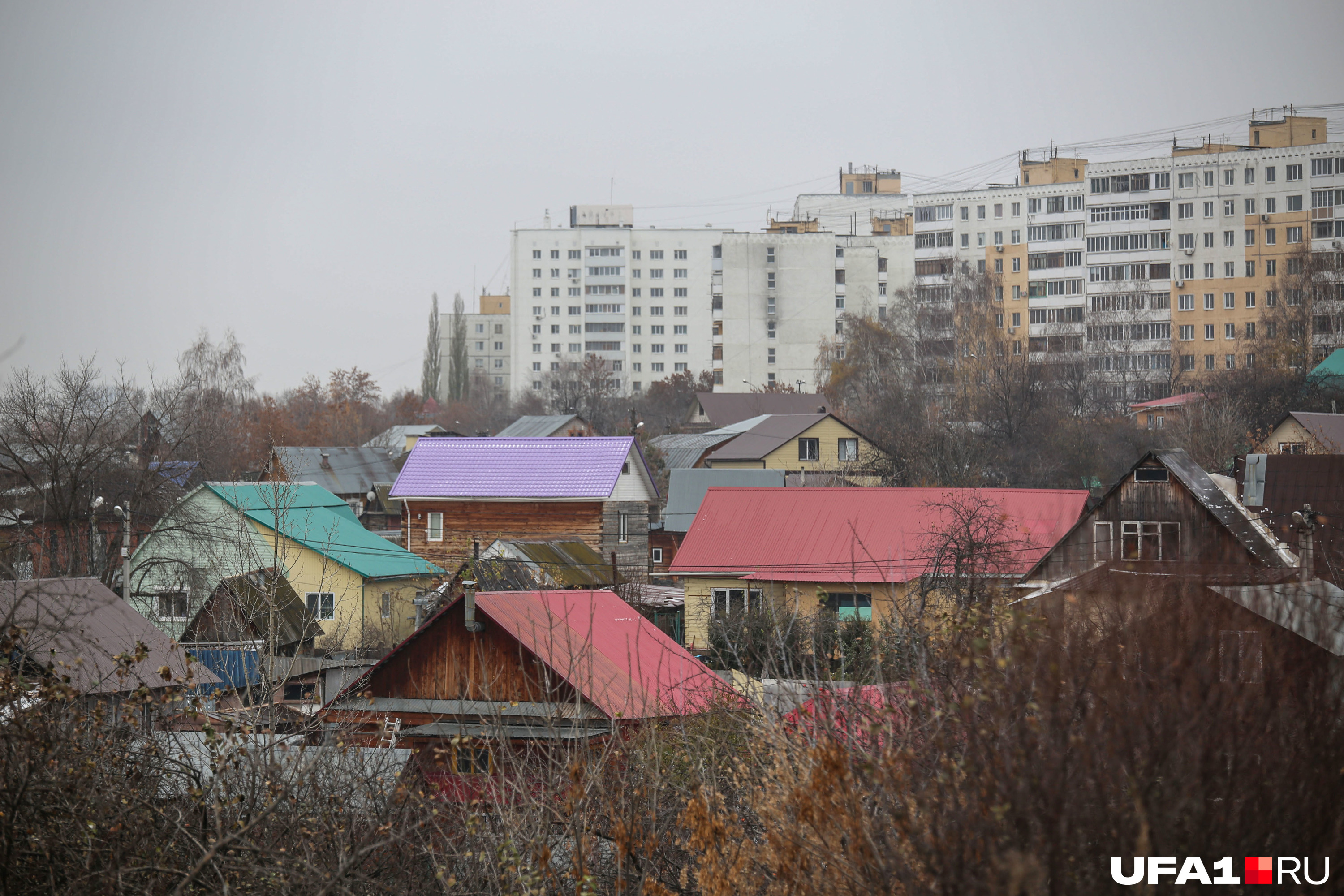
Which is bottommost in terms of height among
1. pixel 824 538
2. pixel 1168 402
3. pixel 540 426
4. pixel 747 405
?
pixel 824 538

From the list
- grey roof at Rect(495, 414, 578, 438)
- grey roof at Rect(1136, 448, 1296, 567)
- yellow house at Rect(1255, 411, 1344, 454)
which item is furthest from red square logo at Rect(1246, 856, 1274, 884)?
grey roof at Rect(495, 414, 578, 438)

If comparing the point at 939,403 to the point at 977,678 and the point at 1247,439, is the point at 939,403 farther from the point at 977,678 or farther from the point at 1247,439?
the point at 977,678

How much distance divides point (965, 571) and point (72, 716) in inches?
727

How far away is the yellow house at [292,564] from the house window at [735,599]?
8.62 meters

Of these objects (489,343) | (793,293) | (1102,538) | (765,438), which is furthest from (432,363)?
(1102,538)

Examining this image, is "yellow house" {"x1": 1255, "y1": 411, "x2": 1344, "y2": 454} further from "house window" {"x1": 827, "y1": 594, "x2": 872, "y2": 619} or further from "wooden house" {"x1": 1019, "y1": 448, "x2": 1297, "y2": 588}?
"house window" {"x1": 827, "y1": 594, "x2": 872, "y2": 619}

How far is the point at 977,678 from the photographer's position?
4715mm

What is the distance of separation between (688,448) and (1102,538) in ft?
101

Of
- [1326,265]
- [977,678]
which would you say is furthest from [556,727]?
[1326,265]

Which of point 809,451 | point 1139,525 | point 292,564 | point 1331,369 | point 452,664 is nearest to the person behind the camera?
point 452,664

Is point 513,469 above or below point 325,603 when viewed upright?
above

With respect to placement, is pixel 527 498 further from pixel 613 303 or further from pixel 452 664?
pixel 613 303

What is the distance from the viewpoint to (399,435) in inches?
2714

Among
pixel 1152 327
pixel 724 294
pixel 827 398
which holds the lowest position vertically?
pixel 827 398
